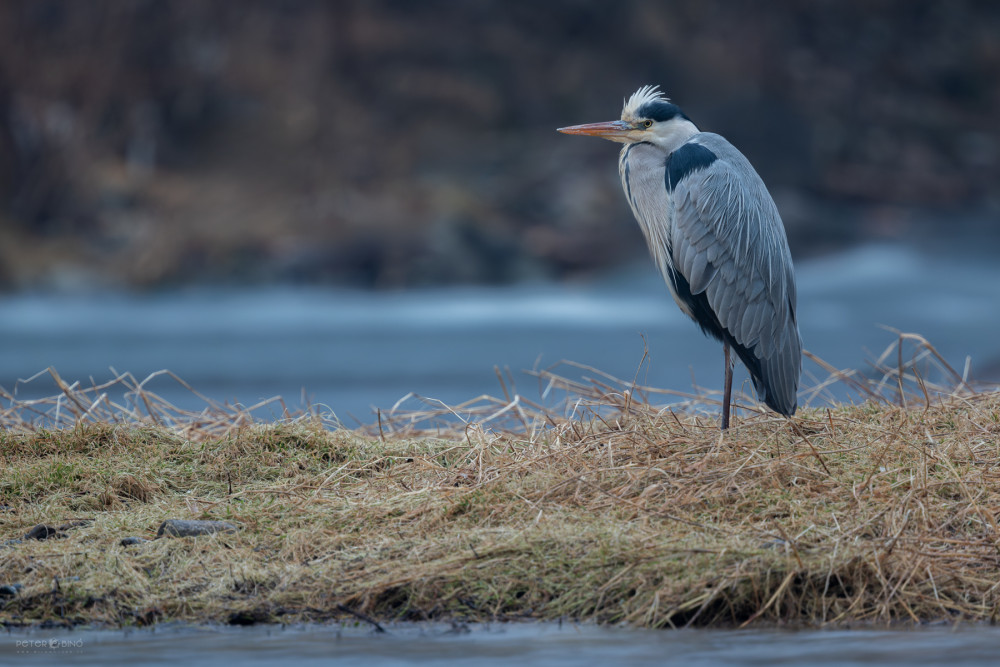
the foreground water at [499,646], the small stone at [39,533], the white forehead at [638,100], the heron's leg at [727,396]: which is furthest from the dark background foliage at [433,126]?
the foreground water at [499,646]

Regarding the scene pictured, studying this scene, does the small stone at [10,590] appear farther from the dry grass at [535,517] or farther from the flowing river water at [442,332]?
the flowing river water at [442,332]

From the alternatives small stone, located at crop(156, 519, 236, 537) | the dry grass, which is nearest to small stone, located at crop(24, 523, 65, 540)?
the dry grass

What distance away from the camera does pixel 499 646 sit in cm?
238

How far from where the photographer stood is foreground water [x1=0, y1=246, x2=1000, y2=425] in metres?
12.2

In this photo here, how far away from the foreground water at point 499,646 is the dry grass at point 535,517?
69mm

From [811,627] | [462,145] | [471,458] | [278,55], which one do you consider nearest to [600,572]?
[811,627]

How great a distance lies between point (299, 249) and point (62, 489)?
15271 mm

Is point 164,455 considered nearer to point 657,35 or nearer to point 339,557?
point 339,557

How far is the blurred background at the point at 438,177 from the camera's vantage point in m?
15.9

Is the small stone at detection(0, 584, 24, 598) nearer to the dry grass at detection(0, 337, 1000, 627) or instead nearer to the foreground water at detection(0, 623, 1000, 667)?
the dry grass at detection(0, 337, 1000, 627)

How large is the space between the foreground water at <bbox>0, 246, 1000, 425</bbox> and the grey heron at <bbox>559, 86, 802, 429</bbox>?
630 cm

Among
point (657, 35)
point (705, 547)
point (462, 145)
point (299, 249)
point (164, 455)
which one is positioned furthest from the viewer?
point (657, 35)

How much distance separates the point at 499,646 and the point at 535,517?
62 cm

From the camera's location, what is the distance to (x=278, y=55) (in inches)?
899
